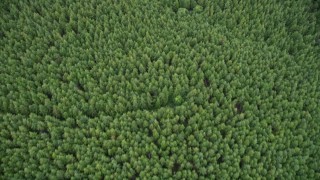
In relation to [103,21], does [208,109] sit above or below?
below

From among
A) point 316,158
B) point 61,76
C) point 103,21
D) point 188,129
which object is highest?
point 103,21

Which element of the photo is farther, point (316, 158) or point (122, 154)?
point (316, 158)

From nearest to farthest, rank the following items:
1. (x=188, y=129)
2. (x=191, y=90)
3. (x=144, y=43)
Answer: (x=188, y=129), (x=191, y=90), (x=144, y=43)

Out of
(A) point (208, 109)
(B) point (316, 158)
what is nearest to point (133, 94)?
(A) point (208, 109)

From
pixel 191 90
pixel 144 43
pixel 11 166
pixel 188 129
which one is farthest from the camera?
pixel 144 43

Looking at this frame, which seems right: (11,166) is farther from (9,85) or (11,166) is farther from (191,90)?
(191,90)

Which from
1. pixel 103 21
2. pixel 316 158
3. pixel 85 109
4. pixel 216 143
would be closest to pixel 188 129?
pixel 216 143
